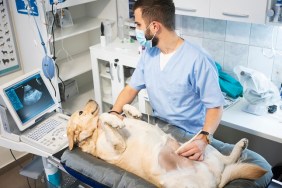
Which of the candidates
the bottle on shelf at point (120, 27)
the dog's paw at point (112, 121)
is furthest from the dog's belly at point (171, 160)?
the bottle on shelf at point (120, 27)

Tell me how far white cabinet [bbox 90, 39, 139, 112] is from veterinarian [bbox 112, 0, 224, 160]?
0.82 metres

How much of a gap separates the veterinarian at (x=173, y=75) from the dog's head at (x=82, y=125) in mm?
138

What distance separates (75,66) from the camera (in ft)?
9.67

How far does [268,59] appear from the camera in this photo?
228 cm

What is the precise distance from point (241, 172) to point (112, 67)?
1.72m

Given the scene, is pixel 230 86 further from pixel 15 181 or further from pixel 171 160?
pixel 15 181

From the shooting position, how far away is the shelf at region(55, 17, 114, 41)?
8.52 ft

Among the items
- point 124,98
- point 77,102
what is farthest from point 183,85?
point 77,102

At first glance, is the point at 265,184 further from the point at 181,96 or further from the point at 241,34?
the point at 241,34

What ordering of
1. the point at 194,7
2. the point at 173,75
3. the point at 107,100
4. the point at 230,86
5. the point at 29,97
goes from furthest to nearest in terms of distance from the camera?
the point at 107,100 < the point at 230,86 < the point at 194,7 < the point at 29,97 < the point at 173,75

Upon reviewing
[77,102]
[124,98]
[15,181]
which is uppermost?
[124,98]

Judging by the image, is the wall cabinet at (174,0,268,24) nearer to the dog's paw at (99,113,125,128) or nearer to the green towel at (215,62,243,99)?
the green towel at (215,62,243,99)

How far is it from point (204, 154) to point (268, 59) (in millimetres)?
1210

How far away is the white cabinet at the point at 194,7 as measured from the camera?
2068mm
